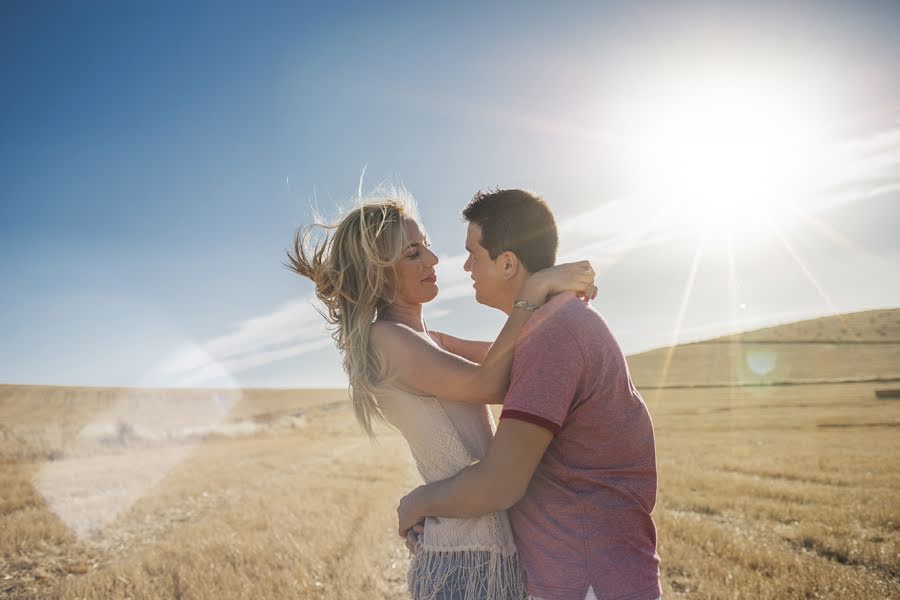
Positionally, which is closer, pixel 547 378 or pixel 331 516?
pixel 547 378

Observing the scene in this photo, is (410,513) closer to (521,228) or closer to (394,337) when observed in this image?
(394,337)

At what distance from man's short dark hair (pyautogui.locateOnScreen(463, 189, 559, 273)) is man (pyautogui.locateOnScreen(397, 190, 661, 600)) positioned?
14.2 inches

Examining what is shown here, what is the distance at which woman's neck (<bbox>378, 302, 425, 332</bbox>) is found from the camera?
3.29 metres

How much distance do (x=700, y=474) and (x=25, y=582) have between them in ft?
45.1

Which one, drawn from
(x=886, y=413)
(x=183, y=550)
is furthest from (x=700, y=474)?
(x=886, y=413)

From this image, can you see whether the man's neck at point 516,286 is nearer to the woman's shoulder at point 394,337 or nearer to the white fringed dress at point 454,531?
the woman's shoulder at point 394,337

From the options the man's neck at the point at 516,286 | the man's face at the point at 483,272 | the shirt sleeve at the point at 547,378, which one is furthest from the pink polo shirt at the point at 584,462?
the man's face at the point at 483,272

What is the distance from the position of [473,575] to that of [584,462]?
0.75 metres

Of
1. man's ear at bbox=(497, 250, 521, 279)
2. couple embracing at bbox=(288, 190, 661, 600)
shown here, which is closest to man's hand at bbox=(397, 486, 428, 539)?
couple embracing at bbox=(288, 190, 661, 600)

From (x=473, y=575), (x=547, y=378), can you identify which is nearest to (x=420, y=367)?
(x=547, y=378)

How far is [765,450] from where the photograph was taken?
19141 millimetres

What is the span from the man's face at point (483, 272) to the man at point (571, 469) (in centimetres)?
34

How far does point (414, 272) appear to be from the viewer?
3.33 metres

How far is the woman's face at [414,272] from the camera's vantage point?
3301 mm
